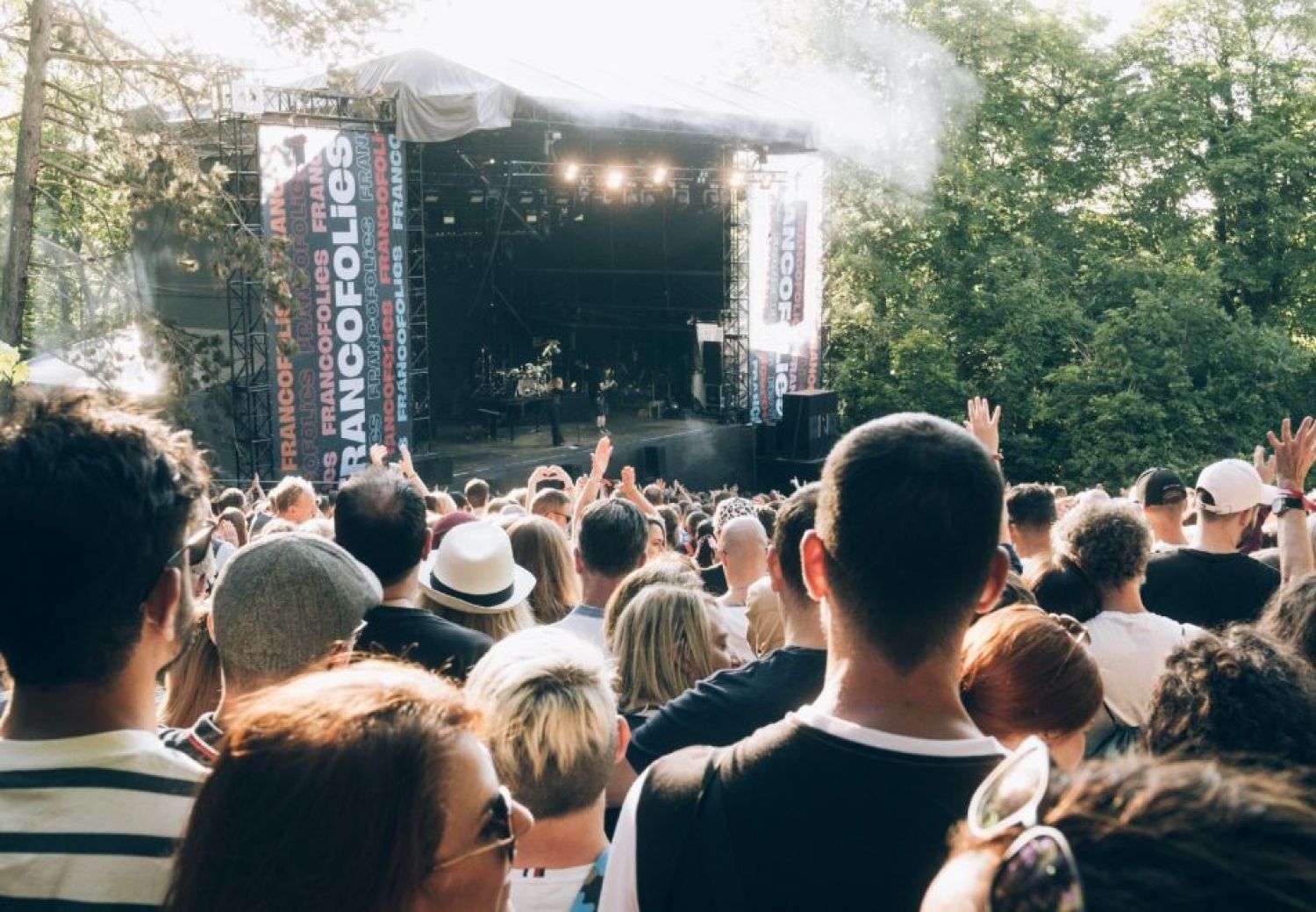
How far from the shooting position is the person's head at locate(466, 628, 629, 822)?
78.4 inches

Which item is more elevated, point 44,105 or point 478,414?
point 44,105

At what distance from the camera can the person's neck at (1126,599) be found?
10.9 ft

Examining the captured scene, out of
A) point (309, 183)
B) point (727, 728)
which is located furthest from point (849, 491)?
point (309, 183)

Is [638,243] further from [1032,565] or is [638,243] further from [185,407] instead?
[1032,565]

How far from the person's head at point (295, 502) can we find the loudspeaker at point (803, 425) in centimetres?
1423

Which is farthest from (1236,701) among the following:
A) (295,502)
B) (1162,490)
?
(295,502)

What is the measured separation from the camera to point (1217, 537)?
13.7ft

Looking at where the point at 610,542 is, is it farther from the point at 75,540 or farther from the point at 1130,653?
the point at 75,540

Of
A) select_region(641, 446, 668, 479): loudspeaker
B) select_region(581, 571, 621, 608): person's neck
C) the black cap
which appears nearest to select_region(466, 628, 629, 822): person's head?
select_region(581, 571, 621, 608): person's neck

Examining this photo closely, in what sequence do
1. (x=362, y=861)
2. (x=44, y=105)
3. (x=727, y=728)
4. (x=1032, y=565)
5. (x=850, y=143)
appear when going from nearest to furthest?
(x=362, y=861) → (x=727, y=728) → (x=1032, y=565) → (x=44, y=105) → (x=850, y=143)

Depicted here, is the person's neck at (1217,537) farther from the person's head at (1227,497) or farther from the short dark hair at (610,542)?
the short dark hair at (610,542)

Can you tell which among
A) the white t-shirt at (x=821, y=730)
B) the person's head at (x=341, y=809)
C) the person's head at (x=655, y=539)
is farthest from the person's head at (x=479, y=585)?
the person's head at (x=655, y=539)

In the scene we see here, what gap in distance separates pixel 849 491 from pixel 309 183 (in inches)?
477

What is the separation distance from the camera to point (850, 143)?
24688 mm
